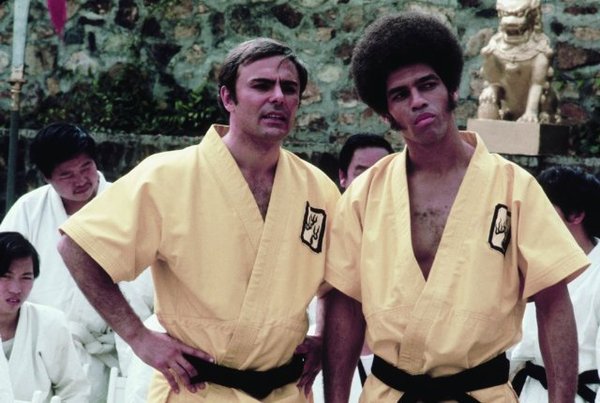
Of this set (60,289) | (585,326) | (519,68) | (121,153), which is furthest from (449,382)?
(121,153)

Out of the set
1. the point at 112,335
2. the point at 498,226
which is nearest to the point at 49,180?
the point at 112,335

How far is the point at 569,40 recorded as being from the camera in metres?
8.55

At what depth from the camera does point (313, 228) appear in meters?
4.13

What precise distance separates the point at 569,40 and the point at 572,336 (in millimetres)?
4888

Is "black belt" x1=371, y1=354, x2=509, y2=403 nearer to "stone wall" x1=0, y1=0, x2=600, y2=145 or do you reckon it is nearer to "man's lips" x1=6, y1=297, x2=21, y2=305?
"man's lips" x1=6, y1=297, x2=21, y2=305

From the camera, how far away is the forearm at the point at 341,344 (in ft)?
13.3

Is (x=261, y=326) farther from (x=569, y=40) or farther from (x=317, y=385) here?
(x=569, y=40)

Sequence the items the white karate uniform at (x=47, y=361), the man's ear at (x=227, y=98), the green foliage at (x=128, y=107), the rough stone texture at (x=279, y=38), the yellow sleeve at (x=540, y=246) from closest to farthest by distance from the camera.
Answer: the yellow sleeve at (x=540, y=246)
the man's ear at (x=227, y=98)
the white karate uniform at (x=47, y=361)
the rough stone texture at (x=279, y=38)
the green foliage at (x=128, y=107)

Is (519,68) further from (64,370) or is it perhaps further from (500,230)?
(500,230)

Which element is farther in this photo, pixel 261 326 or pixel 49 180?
pixel 49 180

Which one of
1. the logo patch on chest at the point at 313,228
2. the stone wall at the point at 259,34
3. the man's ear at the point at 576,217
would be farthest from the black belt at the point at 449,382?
the stone wall at the point at 259,34

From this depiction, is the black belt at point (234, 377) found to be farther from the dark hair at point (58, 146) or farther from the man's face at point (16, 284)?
the dark hair at point (58, 146)

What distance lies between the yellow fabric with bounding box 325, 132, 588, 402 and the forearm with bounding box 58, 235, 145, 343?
63cm

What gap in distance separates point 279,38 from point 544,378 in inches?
184
